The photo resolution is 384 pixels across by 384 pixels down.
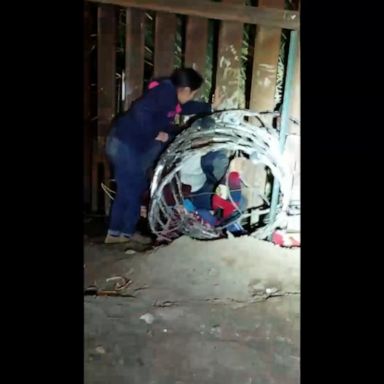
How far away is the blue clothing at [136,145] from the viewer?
75cm

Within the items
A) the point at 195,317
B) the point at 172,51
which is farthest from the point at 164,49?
the point at 195,317

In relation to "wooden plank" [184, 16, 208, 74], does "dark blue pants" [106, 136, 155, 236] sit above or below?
below

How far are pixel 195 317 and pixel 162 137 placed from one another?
0.82ft

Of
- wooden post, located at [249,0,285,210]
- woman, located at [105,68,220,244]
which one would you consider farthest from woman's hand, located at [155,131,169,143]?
wooden post, located at [249,0,285,210]

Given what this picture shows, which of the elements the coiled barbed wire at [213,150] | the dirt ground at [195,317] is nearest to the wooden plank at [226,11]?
the coiled barbed wire at [213,150]

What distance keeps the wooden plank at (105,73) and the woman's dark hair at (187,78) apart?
0.08 meters

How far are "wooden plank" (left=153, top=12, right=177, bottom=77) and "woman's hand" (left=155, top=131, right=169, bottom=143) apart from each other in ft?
0.26

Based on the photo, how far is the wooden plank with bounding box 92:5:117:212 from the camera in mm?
736

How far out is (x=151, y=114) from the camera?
754 mm

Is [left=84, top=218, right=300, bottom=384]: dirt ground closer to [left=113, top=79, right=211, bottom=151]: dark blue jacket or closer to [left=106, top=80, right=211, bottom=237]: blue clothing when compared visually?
[left=106, top=80, right=211, bottom=237]: blue clothing

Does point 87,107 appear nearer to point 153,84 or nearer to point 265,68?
point 153,84

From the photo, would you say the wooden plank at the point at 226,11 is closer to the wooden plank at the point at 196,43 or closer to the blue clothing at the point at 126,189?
the wooden plank at the point at 196,43
